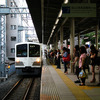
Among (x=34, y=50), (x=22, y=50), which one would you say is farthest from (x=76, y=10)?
(x=22, y=50)

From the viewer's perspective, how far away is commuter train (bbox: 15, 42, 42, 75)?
14273 millimetres

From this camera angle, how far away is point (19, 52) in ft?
48.0

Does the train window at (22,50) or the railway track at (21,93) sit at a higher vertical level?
the train window at (22,50)

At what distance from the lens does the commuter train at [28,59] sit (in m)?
14.3

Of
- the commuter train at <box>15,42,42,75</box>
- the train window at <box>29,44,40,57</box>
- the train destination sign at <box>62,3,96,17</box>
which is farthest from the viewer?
the train window at <box>29,44,40,57</box>

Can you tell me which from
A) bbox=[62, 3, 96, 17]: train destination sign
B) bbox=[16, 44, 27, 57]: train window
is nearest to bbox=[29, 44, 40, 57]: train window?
bbox=[16, 44, 27, 57]: train window

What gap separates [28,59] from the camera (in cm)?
1437

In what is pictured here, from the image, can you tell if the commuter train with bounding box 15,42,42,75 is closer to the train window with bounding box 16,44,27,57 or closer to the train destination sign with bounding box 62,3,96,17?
the train window with bounding box 16,44,27,57

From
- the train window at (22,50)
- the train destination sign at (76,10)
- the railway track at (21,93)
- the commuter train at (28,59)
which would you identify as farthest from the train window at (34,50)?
the train destination sign at (76,10)

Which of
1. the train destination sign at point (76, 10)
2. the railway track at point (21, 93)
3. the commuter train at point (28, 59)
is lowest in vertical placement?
the railway track at point (21, 93)

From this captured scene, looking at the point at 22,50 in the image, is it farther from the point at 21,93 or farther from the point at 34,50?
the point at 21,93

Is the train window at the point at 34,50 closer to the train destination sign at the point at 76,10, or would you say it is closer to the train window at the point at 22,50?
the train window at the point at 22,50

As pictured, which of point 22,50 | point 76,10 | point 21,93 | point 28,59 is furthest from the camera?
point 22,50

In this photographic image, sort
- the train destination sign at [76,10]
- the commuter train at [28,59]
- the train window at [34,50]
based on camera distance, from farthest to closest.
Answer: the train window at [34,50]
the commuter train at [28,59]
the train destination sign at [76,10]
